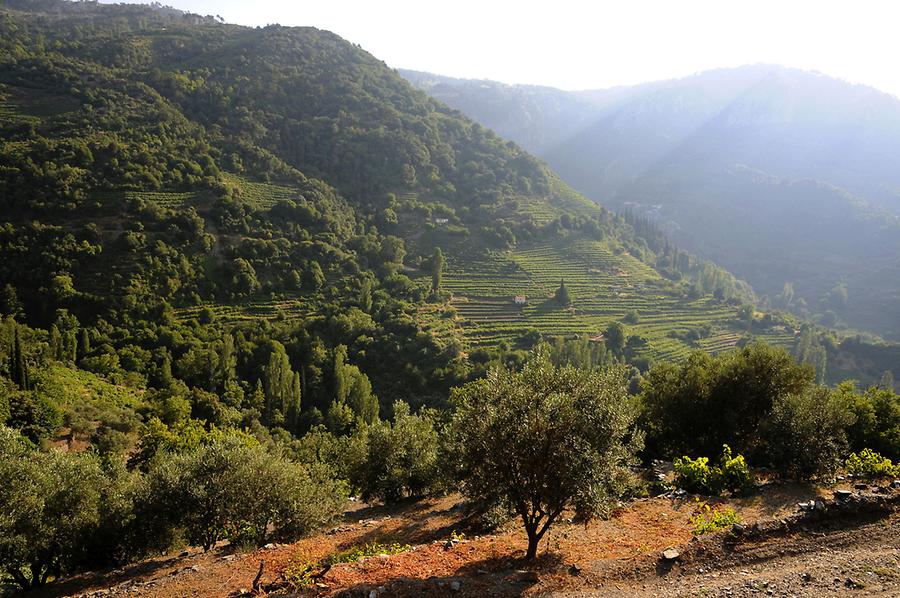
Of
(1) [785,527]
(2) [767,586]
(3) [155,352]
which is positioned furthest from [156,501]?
(3) [155,352]

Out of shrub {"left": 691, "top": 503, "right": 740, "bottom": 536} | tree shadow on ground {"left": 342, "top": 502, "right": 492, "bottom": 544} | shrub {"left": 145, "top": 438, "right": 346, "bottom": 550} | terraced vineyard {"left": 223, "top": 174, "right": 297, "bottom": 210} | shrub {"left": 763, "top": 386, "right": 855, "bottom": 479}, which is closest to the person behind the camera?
shrub {"left": 691, "top": 503, "right": 740, "bottom": 536}

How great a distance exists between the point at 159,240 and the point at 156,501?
6794 centimetres

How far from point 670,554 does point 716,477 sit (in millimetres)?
8911

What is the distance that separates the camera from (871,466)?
19375mm

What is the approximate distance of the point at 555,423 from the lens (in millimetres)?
12648

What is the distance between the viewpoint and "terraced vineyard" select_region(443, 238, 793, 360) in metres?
92.2

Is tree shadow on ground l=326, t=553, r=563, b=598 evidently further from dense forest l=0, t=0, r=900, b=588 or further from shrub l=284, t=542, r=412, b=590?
shrub l=284, t=542, r=412, b=590

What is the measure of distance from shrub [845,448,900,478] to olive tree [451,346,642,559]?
45.1 feet

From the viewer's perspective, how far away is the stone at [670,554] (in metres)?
13.5

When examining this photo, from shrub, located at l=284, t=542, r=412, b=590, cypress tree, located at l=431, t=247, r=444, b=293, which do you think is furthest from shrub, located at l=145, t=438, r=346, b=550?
cypress tree, located at l=431, t=247, r=444, b=293

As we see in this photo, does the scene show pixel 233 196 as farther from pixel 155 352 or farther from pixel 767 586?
pixel 767 586

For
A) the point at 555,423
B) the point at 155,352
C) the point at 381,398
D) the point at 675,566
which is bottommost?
the point at 381,398

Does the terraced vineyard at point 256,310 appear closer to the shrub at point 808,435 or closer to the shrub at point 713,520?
the shrub at point 808,435

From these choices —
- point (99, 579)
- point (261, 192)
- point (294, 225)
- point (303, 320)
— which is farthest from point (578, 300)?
point (99, 579)
